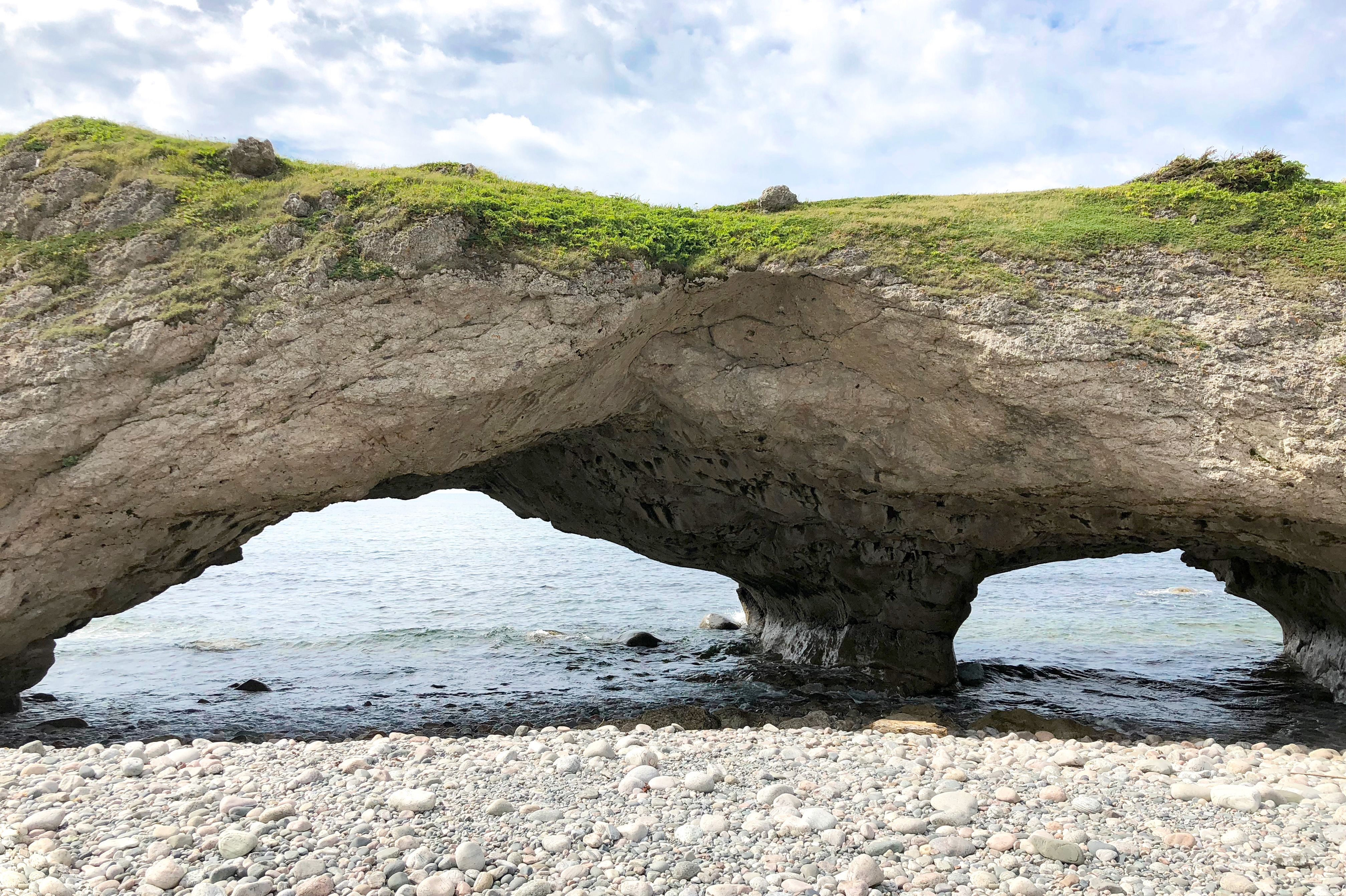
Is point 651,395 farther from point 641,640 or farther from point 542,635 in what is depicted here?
point 542,635

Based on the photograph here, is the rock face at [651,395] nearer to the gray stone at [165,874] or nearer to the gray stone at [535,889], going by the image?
the gray stone at [165,874]

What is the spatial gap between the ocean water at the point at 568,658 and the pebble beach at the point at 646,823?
18.2 ft

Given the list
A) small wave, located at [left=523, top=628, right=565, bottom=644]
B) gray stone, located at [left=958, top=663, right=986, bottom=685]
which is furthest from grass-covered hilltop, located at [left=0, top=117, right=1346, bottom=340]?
small wave, located at [left=523, top=628, right=565, bottom=644]

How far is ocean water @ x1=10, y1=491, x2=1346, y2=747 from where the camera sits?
13.7 metres

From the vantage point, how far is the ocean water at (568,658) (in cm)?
1366

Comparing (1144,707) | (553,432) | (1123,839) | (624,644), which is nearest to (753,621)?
(624,644)

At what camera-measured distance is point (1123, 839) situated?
582 centimetres

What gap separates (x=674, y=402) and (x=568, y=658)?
368 inches

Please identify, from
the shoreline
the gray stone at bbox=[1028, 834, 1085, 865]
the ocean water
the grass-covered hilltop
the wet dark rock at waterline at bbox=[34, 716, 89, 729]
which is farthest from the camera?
the ocean water

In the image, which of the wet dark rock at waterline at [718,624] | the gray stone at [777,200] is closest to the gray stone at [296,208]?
the gray stone at [777,200]

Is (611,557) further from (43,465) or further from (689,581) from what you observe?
(43,465)

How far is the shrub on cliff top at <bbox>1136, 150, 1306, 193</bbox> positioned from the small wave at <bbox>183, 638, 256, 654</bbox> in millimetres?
21825

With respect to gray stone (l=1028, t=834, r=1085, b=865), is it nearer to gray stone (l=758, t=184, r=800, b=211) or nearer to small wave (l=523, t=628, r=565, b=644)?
gray stone (l=758, t=184, r=800, b=211)

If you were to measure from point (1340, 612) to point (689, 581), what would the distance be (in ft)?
80.4
